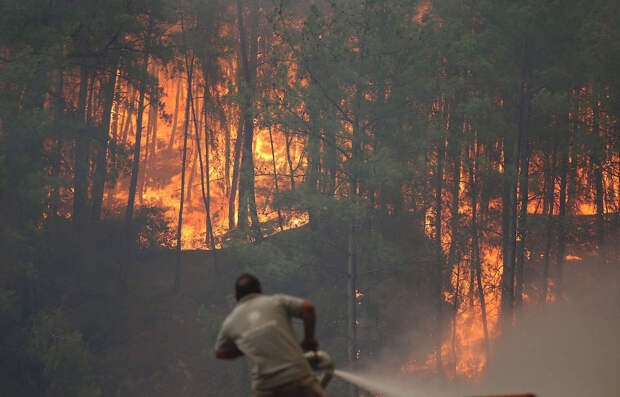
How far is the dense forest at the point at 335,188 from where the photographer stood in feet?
54.6

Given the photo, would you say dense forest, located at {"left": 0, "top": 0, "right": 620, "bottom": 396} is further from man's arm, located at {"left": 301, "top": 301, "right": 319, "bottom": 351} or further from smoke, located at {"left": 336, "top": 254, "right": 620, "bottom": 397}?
man's arm, located at {"left": 301, "top": 301, "right": 319, "bottom": 351}

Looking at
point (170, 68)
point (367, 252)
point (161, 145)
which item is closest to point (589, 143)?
point (367, 252)

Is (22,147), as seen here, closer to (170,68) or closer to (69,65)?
(69,65)

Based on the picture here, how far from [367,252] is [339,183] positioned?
8.59 ft

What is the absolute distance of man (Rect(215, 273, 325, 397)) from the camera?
3.75 metres

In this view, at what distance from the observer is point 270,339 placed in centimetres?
375

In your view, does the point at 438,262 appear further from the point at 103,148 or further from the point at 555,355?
the point at 103,148

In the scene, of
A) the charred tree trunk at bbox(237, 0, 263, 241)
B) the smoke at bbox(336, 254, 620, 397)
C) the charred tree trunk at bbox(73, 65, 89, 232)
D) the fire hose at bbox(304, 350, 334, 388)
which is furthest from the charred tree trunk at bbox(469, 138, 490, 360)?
the fire hose at bbox(304, 350, 334, 388)

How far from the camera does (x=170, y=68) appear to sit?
1168 inches

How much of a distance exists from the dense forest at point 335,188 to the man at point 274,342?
12661 millimetres

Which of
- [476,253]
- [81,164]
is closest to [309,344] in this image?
[81,164]

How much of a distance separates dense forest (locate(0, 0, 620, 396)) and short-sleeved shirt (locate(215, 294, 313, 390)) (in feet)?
41.6

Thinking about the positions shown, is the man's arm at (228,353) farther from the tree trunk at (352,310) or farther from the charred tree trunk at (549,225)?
the charred tree trunk at (549,225)

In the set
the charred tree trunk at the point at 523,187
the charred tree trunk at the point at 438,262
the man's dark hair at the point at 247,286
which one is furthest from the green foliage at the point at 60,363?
the charred tree trunk at the point at 523,187
